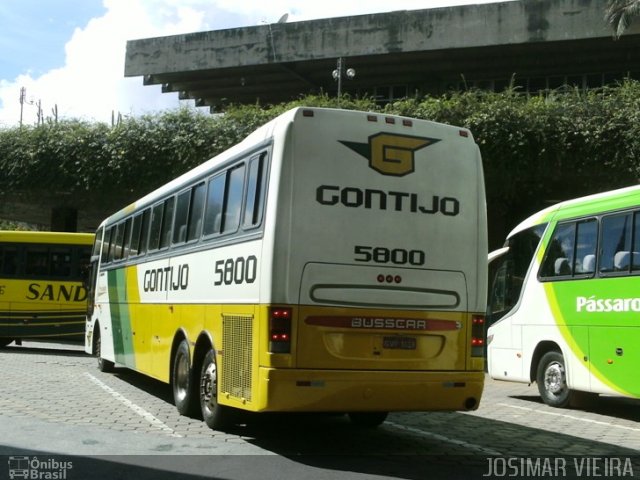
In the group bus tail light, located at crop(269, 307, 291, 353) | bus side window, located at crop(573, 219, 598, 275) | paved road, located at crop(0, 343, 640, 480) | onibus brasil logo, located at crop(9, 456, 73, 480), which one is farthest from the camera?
bus side window, located at crop(573, 219, 598, 275)

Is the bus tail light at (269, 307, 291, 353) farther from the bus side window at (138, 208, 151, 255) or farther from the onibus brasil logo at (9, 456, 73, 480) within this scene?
the bus side window at (138, 208, 151, 255)

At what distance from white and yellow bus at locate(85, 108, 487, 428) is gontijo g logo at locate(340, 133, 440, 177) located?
1 cm

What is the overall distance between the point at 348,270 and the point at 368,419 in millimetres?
2837

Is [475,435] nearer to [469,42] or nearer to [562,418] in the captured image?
[562,418]

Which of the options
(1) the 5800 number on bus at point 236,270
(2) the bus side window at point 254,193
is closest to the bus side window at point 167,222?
(1) the 5800 number on bus at point 236,270

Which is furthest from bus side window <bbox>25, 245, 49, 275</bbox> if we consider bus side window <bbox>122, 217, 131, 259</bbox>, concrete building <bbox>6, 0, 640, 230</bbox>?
bus side window <bbox>122, 217, 131, 259</bbox>

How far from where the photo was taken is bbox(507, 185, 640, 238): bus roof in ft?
34.6

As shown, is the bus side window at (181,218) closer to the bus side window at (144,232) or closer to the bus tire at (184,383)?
the bus tire at (184,383)

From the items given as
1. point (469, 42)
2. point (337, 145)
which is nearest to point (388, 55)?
point (469, 42)

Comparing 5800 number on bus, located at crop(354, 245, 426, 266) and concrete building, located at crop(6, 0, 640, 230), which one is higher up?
concrete building, located at crop(6, 0, 640, 230)

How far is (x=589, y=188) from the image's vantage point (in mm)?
21875

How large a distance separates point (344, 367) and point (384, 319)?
1.96ft

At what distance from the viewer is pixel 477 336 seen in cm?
759

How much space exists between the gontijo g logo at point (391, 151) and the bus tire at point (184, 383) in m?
3.33
